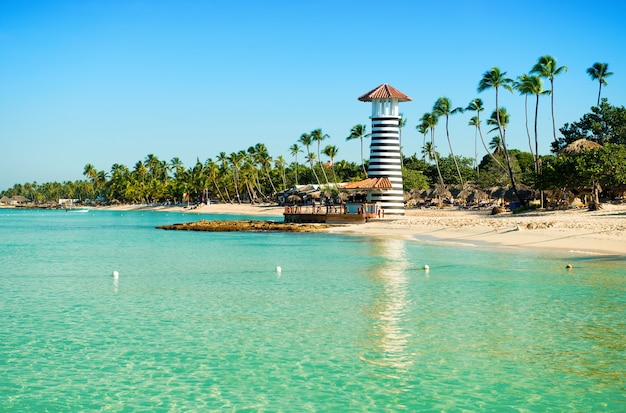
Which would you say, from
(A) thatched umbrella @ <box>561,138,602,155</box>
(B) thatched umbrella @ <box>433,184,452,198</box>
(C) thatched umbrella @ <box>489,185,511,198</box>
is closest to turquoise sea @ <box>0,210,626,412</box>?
(A) thatched umbrella @ <box>561,138,602,155</box>

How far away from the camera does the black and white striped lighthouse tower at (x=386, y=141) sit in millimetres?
58000

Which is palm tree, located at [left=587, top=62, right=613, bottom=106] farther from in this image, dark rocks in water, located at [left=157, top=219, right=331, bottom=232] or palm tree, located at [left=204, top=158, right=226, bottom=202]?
palm tree, located at [left=204, top=158, right=226, bottom=202]

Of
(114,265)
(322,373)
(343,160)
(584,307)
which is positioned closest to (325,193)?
(343,160)

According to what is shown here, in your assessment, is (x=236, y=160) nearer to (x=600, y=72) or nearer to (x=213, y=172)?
(x=213, y=172)

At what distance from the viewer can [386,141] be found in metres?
58.1

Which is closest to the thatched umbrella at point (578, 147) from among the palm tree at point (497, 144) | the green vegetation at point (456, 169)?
the green vegetation at point (456, 169)

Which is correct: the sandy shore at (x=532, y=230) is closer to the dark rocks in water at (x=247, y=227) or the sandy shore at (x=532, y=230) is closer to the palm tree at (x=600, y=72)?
the dark rocks in water at (x=247, y=227)

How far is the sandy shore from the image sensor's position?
33625 mm

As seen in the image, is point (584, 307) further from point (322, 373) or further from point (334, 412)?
point (334, 412)

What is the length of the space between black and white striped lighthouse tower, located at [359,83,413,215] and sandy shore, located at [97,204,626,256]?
8.79ft

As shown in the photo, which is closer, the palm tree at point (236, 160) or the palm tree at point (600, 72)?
the palm tree at point (600, 72)

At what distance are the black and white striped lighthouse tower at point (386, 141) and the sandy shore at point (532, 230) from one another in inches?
105

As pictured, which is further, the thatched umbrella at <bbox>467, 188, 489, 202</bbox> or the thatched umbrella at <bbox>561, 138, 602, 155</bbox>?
the thatched umbrella at <bbox>467, 188, 489, 202</bbox>

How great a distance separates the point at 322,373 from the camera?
1174 cm
